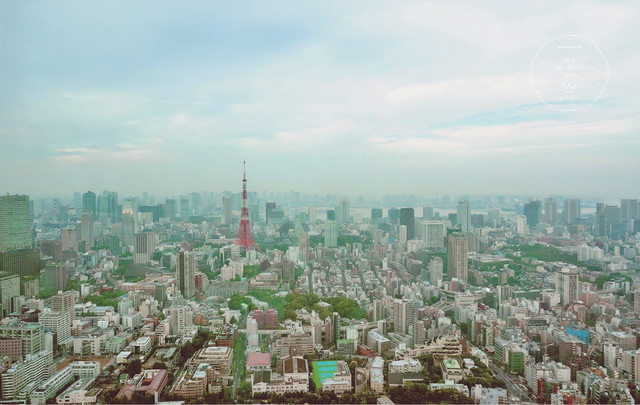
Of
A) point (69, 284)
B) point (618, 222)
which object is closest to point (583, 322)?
point (618, 222)

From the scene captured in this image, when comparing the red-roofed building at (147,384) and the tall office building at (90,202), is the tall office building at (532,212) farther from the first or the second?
the tall office building at (90,202)

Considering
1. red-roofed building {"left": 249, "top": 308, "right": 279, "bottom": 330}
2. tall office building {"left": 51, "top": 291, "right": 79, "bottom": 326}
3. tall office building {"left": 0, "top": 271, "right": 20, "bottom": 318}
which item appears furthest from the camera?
tall office building {"left": 51, "top": 291, "right": 79, "bottom": 326}

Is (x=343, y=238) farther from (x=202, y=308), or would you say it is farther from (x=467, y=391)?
(x=467, y=391)

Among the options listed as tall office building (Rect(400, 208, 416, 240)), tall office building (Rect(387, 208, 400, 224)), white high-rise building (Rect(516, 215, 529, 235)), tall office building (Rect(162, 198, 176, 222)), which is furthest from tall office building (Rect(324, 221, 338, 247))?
white high-rise building (Rect(516, 215, 529, 235))

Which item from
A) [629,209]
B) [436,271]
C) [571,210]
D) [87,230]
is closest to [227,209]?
[87,230]

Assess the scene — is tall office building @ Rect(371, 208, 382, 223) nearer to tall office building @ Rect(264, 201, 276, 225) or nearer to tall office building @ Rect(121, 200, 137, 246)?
tall office building @ Rect(264, 201, 276, 225)

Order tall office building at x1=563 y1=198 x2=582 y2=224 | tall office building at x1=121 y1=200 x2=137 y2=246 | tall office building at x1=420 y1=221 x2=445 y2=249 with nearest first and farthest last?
tall office building at x1=563 y1=198 x2=582 y2=224, tall office building at x1=121 y1=200 x2=137 y2=246, tall office building at x1=420 y1=221 x2=445 y2=249
